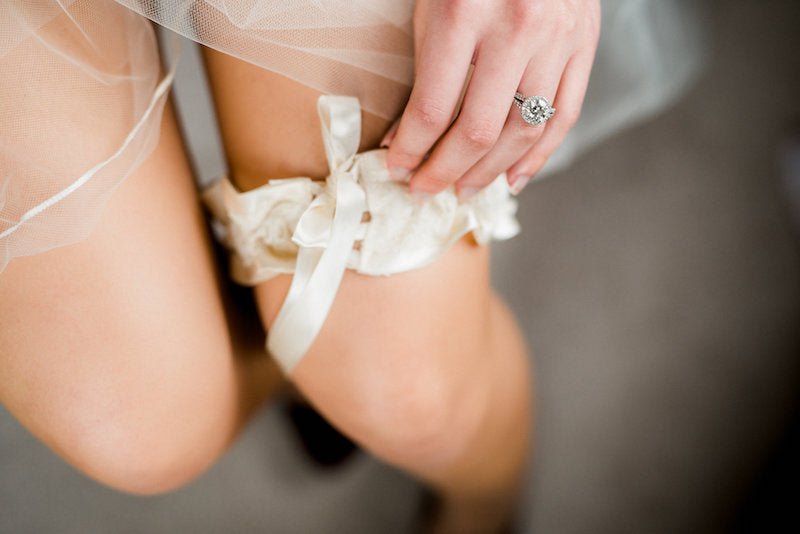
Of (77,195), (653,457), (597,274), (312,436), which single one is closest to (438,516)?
(312,436)

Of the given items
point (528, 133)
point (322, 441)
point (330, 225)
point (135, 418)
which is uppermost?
point (528, 133)

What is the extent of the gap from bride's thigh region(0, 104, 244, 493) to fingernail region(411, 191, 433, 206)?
24 centimetres

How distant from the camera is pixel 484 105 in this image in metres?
0.45

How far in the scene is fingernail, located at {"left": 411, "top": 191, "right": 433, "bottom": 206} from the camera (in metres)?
0.51

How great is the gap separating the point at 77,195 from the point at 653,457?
3.12 ft

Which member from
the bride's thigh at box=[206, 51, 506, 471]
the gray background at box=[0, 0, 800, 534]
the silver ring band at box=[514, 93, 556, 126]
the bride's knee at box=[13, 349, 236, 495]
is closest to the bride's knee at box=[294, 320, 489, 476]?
the bride's thigh at box=[206, 51, 506, 471]

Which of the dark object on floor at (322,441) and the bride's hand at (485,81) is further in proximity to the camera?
the dark object on floor at (322,441)

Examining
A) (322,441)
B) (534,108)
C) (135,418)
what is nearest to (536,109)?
(534,108)

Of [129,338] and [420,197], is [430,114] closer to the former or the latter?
[420,197]

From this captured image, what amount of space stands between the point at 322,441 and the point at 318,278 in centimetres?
54

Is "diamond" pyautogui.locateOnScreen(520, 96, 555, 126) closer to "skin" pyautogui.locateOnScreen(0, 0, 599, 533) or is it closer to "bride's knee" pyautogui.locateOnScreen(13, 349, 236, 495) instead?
"skin" pyautogui.locateOnScreen(0, 0, 599, 533)

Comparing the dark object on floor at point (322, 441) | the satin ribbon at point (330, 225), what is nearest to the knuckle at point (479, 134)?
the satin ribbon at point (330, 225)

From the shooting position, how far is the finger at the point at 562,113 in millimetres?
502

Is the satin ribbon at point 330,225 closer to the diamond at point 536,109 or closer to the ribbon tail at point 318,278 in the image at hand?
the ribbon tail at point 318,278
